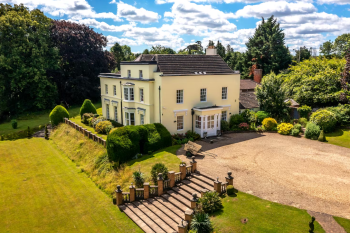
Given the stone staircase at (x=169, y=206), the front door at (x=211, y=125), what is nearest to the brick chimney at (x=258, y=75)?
the front door at (x=211, y=125)

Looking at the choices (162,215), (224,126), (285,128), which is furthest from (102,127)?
(285,128)

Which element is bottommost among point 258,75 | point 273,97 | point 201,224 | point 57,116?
point 201,224

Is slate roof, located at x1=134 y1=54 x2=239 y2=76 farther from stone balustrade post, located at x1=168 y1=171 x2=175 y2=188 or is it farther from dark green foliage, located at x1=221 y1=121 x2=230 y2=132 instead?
stone balustrade post, located at x1=168 y1=171 x2=175 y2=188

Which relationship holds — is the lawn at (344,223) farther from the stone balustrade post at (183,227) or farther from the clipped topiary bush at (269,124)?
A: the clipped topiary bush at (269,124)

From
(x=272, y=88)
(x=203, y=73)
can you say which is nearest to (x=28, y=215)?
(x=203, y=73)

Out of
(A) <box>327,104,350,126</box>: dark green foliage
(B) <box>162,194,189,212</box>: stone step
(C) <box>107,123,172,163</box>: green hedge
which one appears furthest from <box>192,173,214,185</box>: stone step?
(A) <box>327,104,350,126</box>: dark green foliage

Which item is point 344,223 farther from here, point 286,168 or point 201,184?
point 201,184

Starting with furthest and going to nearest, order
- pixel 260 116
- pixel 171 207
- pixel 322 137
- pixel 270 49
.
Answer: pixel 270 49
pixel 260 116
pixel 322 137
pixel 171 207
